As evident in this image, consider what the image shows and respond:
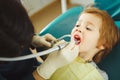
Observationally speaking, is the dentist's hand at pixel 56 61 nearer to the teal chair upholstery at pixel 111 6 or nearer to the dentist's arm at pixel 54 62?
the dentist's arm at pixel 54 62

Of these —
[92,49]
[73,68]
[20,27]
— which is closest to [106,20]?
[92,49]

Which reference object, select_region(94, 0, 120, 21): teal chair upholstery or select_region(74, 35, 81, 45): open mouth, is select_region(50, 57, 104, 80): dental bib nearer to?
select_region(74, 35, 81, 45): open mouth

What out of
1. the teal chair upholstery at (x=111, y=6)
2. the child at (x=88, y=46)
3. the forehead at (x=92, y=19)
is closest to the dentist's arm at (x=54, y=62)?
the child at (x=88, y=46)

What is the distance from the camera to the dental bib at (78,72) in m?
1.04

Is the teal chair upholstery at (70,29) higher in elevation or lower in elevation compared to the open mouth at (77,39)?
lower

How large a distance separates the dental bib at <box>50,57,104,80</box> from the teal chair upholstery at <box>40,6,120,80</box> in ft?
0.30

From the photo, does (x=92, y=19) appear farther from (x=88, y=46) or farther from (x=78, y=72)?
(x=78, y=72)

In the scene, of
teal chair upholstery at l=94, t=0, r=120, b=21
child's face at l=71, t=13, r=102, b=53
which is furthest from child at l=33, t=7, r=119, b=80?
teal chair upholstery at l=94, t=0, r=120, b=21

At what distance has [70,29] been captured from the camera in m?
1.30

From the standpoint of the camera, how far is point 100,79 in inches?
42.8

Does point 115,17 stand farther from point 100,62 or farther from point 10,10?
point 10,10

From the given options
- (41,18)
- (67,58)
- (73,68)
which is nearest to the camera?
(67,58)

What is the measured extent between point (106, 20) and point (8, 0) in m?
0.60

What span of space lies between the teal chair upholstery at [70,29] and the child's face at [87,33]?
118 millimetres
